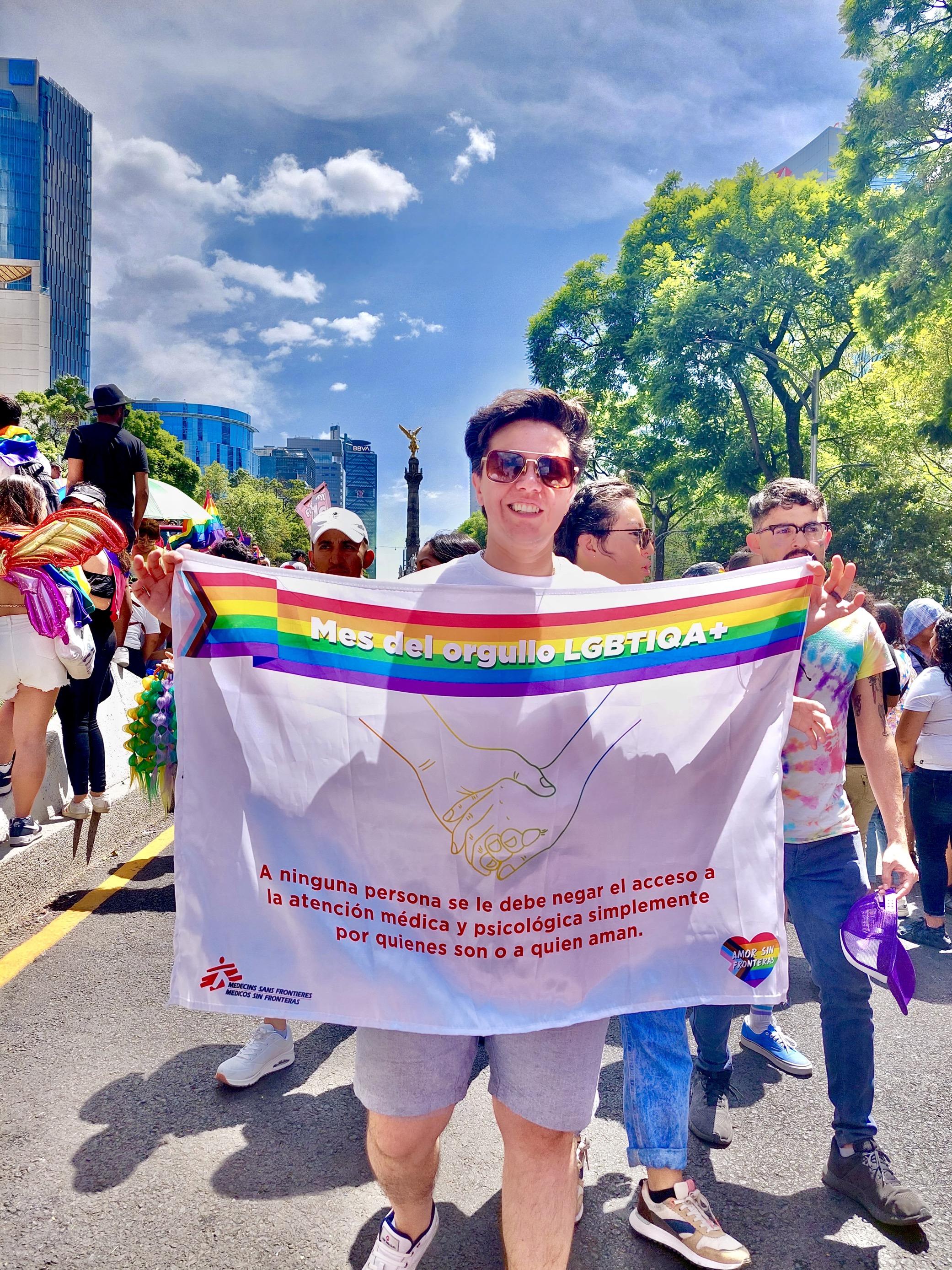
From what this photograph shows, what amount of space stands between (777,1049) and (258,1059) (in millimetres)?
1927

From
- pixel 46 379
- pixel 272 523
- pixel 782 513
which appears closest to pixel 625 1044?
pixel 782 513

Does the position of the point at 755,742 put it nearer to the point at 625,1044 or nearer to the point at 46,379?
the point at 625,1044

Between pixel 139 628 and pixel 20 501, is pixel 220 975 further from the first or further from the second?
pixel 139 628

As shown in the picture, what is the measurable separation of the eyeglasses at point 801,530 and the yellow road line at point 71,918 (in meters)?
3.48

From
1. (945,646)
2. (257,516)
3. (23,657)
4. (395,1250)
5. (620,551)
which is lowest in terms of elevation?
(395,1250)

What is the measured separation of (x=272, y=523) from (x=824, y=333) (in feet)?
172

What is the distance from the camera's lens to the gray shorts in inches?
80.4

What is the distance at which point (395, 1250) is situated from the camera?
2193mm

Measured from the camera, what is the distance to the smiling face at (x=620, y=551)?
3.26m

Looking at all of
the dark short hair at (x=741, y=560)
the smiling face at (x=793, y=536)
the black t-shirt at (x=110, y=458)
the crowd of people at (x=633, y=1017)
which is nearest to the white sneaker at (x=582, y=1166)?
the crowd of people at (x=633, y=1017)

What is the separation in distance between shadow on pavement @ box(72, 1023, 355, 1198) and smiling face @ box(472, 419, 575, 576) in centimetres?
186

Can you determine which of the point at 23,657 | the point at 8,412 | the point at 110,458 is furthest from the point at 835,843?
the point at 110,458

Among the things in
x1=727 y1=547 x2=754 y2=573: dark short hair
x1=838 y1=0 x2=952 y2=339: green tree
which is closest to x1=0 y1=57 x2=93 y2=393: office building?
x1=838 y1=0 x2=952 y2=339: green tree

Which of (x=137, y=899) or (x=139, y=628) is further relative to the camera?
(x=139, y=628)
